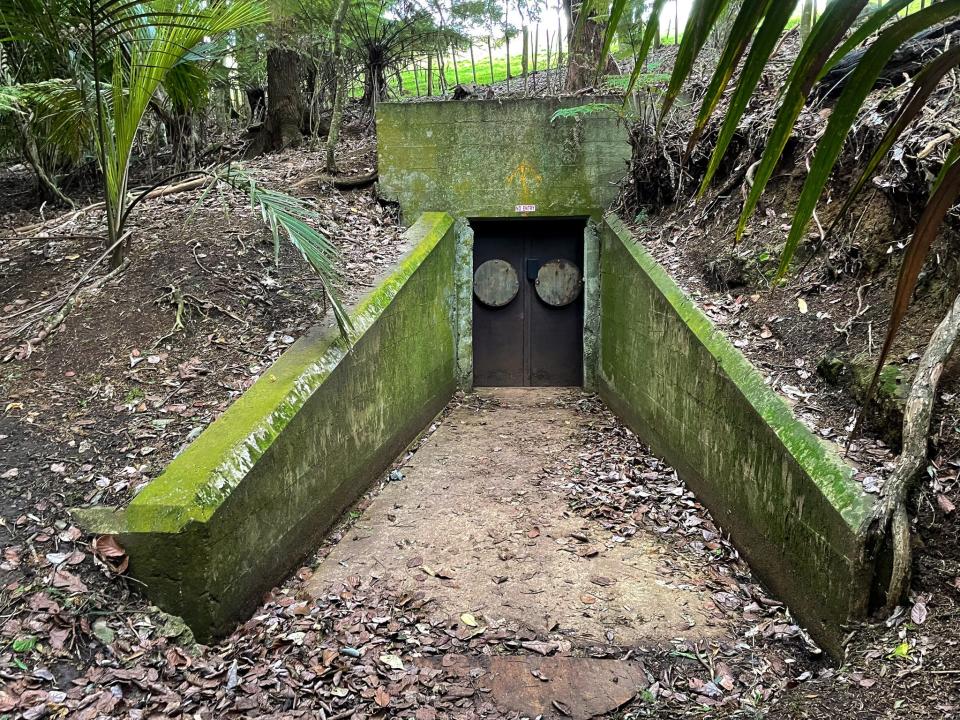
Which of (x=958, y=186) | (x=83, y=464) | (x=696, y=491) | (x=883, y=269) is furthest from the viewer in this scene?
(x=696, y=491)

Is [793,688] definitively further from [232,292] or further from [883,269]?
[232,292]

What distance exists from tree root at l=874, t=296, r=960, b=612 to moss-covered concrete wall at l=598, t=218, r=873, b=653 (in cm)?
9

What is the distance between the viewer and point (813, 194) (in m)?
0.82

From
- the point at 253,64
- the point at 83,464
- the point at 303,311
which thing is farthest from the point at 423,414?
the point at 253,64

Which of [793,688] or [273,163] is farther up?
[273,163]

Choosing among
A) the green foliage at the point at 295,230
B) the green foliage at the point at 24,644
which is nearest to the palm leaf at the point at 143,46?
the green foliage at the point at 295,230

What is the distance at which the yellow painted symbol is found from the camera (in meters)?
8.20

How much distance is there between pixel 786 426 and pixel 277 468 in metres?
2.87

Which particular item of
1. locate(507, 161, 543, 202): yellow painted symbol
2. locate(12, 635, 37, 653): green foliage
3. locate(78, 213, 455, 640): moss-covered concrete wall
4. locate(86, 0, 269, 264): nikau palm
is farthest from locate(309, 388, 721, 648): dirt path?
locate(507, 161, 543, 202): yellow painted symbol

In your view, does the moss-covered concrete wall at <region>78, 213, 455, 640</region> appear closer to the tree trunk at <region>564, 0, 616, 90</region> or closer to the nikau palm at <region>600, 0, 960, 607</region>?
the nikau palm at <region>600, 0, 960, 607</region>

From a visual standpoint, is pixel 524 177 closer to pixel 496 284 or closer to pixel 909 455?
pixel 496 284

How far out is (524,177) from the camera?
821 cm

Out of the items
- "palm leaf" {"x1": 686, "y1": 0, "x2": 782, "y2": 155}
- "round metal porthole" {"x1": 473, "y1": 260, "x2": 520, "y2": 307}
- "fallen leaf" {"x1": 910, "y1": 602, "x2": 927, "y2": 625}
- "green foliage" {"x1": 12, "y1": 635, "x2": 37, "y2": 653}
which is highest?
"palm leaf" {"x1": 686, "y1": 0, "x2": 782, "y2": 155}

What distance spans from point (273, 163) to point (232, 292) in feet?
13.9
